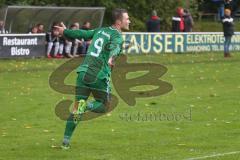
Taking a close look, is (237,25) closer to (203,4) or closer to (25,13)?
(203,4)

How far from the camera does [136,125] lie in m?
14.5

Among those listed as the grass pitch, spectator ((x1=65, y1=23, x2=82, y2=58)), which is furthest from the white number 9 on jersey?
spectator ((x1=65, y1=23, x2=82, y2=58))

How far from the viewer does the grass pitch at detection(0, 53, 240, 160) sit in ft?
37.4

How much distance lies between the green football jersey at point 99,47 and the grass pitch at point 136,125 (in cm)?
120

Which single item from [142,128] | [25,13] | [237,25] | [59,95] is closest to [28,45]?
[25,13]

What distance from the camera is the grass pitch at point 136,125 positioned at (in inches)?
449

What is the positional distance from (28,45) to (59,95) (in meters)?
12.1

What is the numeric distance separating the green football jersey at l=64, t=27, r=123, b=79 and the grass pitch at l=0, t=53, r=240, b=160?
3.94 feet

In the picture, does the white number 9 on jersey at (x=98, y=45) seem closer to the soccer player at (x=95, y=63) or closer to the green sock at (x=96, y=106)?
the soccer player at (x=95, y=63)

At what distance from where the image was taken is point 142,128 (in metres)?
14.0

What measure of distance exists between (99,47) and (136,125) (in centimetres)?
323

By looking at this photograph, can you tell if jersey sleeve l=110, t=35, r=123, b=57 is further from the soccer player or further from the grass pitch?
the grass pitch

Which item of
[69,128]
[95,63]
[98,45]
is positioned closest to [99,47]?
[98,45]
